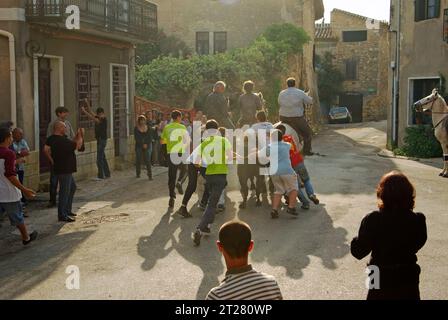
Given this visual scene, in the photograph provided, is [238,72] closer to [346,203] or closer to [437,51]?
[437,51]

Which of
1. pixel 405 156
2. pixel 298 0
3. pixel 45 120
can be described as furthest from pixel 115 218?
pixel 298 0

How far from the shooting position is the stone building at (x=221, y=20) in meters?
31.9

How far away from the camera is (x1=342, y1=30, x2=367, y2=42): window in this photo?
4650 centimetres

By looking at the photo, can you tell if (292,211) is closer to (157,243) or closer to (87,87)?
(157,243)

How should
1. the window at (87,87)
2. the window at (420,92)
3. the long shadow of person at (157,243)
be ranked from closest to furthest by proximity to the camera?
the long shadow of person at (157,243)
the window at (87,87)
the window at (420,92)

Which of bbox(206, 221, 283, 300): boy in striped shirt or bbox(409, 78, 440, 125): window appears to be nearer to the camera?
bbox(206, 221, 283, 300): boy in striped shirt

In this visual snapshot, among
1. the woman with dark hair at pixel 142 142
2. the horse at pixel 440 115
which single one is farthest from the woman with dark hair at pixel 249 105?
the horse at pixel 440 115

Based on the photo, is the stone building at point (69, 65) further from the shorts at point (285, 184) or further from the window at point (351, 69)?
the window at point (351, 69)

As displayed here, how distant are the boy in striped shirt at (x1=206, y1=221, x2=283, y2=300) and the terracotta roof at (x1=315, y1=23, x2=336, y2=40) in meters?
44.5

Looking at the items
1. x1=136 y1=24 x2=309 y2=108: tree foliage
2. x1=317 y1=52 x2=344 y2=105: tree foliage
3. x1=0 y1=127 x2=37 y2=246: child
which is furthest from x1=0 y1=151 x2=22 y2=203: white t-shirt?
x1=317 y1=52 x2=344 y2=105: tree foliage

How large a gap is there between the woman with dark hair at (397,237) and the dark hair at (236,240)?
1.05m

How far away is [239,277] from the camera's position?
416 centimetres

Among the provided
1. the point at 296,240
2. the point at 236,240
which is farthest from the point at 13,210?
the point at 236,240

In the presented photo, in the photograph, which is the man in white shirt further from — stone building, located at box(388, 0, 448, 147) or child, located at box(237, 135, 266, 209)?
stone building, located at box(388, 0, 448, 147)
